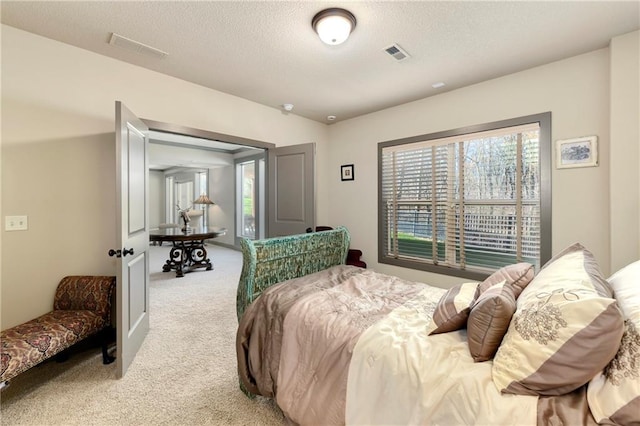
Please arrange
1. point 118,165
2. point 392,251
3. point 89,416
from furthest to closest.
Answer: point 392,251 → point 118,165 → point 89,416

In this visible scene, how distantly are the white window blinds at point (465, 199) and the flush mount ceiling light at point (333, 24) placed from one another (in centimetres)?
198

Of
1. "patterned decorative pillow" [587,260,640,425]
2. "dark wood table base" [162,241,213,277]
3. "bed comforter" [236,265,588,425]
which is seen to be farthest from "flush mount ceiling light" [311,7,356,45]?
"dark wood table base" [162,241,213,277]

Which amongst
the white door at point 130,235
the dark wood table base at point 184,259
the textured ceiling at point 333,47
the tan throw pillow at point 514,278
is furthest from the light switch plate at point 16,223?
the tan throw pillow at point 514,278

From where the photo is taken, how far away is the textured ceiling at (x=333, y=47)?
1.93 meters

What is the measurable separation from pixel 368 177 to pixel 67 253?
138 inches

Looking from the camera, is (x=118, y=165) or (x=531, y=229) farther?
(x=531, y=229)

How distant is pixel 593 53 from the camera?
2463 mm

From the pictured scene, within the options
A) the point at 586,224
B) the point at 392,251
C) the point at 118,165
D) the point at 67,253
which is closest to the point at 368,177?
the point at 392,251

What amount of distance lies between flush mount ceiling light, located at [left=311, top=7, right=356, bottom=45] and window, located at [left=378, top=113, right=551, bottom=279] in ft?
6.35

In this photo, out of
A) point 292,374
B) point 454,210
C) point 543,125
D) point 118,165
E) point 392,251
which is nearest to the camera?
point 292,374

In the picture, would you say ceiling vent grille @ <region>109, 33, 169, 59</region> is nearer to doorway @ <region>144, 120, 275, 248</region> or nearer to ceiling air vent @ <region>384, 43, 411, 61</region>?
ceiling air vent @ <region>384, 43, 411, 61</region>

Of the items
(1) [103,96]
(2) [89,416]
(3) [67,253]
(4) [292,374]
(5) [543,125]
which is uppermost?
(1) [103,96]

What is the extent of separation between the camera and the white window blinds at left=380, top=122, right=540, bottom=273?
291 centimetres

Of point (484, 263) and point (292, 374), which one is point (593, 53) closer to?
point (484, 263)
